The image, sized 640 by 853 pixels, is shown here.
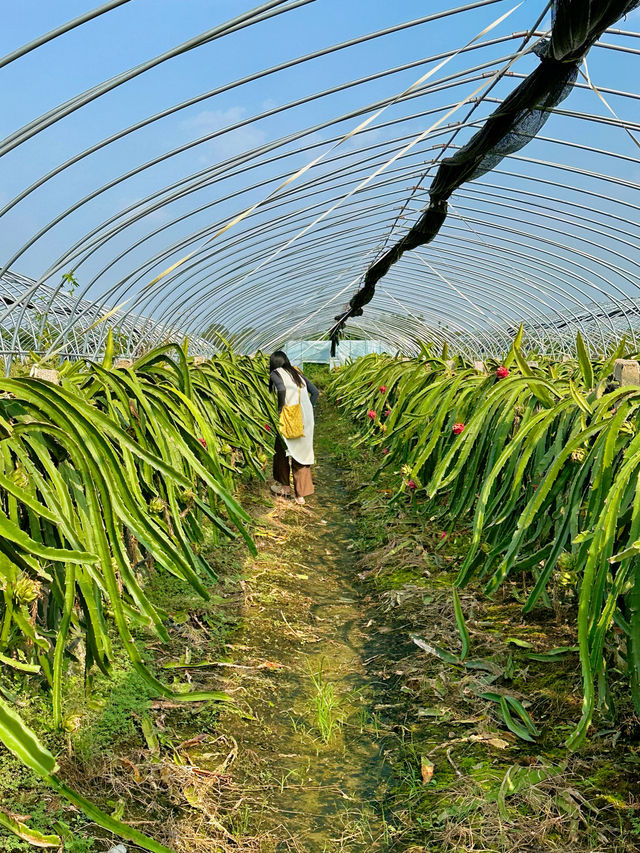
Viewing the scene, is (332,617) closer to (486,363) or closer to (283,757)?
(283,757)

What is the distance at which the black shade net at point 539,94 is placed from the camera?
2.69 metres

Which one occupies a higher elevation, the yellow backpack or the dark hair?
the dark hair

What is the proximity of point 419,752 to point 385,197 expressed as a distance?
17.9ft

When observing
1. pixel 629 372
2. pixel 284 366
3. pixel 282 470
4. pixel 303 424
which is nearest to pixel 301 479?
pixel 282 470

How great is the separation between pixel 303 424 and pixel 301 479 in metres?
0.39

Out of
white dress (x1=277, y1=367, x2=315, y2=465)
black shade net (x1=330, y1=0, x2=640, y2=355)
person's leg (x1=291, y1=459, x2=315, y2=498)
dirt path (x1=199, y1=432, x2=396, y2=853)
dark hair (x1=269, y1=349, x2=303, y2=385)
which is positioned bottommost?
dirt path (x1=199, y1=432, x2=396, y2=853)

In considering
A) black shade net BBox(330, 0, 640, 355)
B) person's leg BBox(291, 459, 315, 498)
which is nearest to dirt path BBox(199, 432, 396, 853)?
person's leg BBox(291, 459, 315, 498)

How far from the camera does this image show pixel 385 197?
6.66m

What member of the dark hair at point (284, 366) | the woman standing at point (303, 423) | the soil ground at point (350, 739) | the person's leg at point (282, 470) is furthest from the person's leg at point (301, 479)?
the soil ground at point (350, 739)

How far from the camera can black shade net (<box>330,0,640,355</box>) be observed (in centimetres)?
269

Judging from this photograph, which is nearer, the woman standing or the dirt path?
the dirt path

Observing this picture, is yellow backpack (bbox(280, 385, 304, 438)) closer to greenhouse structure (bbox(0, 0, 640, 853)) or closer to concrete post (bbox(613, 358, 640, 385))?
greenhouse structure (bbox(0, 0, 640, 853))

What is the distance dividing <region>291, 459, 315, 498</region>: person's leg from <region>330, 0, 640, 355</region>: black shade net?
6.88ft

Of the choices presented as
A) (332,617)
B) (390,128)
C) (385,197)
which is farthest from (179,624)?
(385,197)
